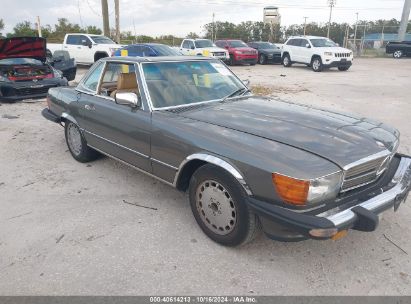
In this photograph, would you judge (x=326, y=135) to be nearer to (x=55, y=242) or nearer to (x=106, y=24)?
(x=55, y=242)

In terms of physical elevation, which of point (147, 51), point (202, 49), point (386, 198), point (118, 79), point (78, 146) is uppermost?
point (202, 49)

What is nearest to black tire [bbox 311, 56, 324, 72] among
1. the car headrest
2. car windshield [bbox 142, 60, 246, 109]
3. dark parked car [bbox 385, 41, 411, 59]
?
dark parked car [bbox 385, 41, 411, 59]

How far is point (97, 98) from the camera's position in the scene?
14.4ft

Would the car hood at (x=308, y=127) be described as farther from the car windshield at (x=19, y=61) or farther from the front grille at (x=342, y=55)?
the front grille at (x=342, y=55)

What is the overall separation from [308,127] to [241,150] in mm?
783

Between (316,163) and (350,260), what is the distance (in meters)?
1.00

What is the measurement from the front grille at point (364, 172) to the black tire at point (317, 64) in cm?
1650

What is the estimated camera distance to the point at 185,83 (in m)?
3.89

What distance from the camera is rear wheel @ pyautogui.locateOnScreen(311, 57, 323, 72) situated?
718 inches

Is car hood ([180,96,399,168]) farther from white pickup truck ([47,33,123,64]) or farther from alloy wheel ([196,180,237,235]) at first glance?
white pickup truck ([47,33,123,64])

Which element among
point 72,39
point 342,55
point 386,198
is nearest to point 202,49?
point 72,39

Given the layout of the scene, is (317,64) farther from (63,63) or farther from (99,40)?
(63,63)

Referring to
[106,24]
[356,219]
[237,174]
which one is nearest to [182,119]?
[237,174]

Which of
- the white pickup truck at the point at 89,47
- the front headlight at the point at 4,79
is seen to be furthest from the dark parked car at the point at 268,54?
the front headlight at the point at 4,79
